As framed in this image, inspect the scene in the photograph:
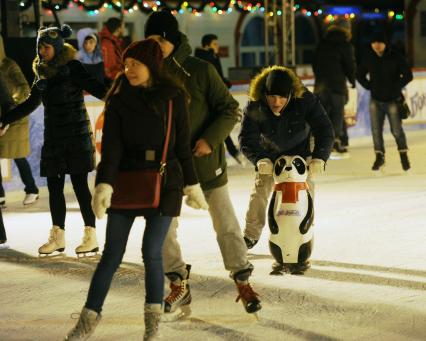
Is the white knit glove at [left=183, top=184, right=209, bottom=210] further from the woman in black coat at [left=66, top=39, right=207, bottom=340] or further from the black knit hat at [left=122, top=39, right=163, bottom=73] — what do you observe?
the black knit hat at [left=122, top=39, right=163, bottom=73]

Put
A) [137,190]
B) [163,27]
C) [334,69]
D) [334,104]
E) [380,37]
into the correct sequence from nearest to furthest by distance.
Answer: [137,190] → [163,27] → [380,37] → [334,69] → [334,104]

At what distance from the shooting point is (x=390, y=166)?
41.7 ft

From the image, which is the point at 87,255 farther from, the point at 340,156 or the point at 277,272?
the point at 340,156

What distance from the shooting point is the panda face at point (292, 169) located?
6500 mm

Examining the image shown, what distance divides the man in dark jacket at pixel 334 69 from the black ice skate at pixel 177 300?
8043mm

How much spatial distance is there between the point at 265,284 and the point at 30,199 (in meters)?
4.54

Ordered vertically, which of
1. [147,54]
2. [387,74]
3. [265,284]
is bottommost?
[265,284]

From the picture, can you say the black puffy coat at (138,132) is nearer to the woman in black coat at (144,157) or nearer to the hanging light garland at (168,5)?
the woman in black coat at (144,157)

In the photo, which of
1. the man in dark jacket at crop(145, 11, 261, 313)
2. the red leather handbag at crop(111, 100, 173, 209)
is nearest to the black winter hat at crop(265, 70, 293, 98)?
the man in dark jacket at crop(145, 11, 261, 313)

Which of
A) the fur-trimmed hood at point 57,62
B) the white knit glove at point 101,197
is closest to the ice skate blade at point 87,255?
the fur-trimmed hood at point 57,62

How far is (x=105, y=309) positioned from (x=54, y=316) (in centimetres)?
26

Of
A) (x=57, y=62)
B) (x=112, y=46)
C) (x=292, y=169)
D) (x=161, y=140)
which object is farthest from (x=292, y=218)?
(x=112, y=46)

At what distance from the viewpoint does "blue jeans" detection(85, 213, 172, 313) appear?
4.74m

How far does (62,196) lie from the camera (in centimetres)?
733
